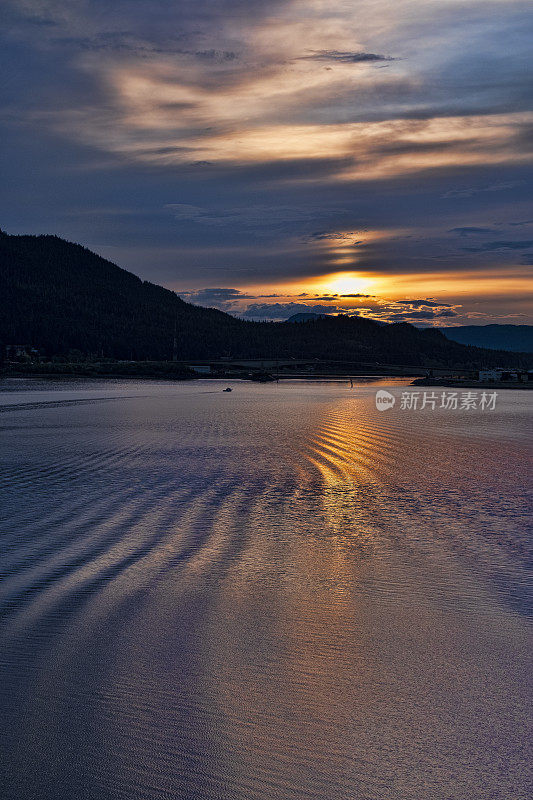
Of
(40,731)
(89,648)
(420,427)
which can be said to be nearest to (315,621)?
(89,648)

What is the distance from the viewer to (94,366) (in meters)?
130

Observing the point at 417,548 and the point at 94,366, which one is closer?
the point at 417,548

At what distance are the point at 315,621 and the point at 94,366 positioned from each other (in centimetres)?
12600

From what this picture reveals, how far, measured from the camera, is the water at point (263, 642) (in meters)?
4.57

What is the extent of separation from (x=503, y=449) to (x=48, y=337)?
166257 millimetres

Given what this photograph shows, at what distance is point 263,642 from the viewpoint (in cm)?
666

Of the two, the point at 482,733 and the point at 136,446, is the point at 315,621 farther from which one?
the point at 136,446

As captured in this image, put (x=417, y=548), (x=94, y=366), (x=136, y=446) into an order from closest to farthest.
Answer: (x=417, y=548) < (x=136, y=446) < (x=94, y=366)

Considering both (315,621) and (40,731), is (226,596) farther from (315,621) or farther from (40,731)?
(40,731)

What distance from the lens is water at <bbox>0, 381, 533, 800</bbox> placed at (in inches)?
180

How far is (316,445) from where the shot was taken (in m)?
26.2

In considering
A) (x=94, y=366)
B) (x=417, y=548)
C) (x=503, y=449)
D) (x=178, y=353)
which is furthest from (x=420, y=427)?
(x=178, y=353)

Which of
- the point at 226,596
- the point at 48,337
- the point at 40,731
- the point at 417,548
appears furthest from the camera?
the point at 48,337

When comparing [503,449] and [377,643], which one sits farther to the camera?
[503,449]
